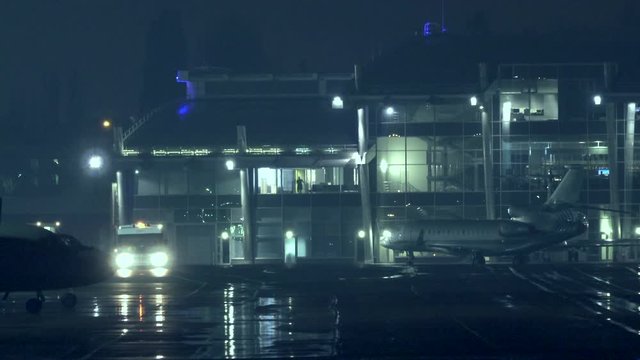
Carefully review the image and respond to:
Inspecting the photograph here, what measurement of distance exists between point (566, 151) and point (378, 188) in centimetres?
1350

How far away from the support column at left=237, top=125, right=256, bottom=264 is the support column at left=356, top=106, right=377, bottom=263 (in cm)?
846

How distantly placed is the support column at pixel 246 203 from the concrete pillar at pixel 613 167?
2567 centimetres

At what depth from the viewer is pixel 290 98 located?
307 feet

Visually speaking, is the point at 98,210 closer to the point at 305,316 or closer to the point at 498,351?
the point at 305,316

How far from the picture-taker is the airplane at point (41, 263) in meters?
33.1

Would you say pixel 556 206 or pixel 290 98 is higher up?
pixel 290 98

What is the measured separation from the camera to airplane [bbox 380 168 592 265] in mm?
65688

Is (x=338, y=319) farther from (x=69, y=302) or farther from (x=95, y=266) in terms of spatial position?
(x=69, y=302)

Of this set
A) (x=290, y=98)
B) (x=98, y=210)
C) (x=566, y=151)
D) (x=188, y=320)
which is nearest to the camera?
(x=188, y=320)

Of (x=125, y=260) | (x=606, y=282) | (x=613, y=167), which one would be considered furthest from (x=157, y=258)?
(x=613, y=167)

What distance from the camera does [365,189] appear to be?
75562 mm

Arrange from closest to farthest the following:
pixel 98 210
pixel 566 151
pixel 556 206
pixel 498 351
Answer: pixel 498 351 < pixel 556 206 < pixel 566 151 < pixel 98 210

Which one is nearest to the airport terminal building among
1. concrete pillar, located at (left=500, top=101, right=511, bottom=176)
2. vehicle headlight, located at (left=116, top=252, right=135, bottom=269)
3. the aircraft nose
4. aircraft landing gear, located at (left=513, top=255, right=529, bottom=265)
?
concrete pillar, located at (left=500, top=101, right=511, bottom=176)

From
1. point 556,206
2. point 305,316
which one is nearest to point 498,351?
point 305,316
